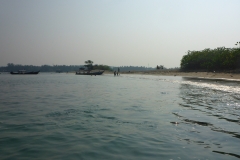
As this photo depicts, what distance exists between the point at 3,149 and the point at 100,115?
7.18 m

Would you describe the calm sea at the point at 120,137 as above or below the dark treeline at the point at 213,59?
below

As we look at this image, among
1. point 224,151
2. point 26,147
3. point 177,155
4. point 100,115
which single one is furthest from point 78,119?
point 224,151

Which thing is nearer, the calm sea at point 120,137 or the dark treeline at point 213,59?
the calm sea at point 120,137

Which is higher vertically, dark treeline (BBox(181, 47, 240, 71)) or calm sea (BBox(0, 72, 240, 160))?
dark treeline (BBox(181, 47, 240, 71))

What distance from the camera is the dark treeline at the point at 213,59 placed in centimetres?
7731

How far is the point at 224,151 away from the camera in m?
7.78

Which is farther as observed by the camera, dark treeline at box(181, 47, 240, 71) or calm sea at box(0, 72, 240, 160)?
dark treeline at box(181, 47, 240, 71)

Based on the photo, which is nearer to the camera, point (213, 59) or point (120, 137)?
point (120, 137)

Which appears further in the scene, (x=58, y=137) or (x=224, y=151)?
(x=58, y=137)

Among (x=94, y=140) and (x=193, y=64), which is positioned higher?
(x=193, y=64)

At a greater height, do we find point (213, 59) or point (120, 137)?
point (213, 59)

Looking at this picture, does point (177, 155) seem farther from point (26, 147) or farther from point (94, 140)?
point (26, 147)

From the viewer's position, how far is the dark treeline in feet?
254

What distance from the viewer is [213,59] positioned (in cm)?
8694
